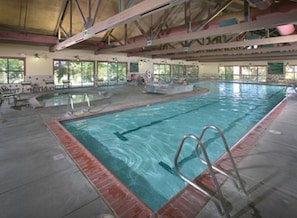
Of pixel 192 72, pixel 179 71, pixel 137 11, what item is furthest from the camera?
pixel 192 72

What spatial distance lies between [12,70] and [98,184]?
35.6 ft

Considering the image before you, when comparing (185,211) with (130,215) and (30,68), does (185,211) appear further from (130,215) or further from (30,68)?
(30,68)

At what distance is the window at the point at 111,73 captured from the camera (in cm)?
1397

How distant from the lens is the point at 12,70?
9.94 meters

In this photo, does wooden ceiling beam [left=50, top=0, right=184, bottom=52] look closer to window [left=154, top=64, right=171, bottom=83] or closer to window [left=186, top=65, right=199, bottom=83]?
window [left=154, top=64, right=171, bottom=83]

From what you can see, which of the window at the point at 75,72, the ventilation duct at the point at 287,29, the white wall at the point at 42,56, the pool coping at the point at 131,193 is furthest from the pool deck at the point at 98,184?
the window at the point at 75,72

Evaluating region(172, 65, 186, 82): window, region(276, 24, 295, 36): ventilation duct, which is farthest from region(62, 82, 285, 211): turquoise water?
region(172, 65, 186, 82): window

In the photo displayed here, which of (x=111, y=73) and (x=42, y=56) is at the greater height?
(x=42, y=56)

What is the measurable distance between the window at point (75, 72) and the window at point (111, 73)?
2.48ft

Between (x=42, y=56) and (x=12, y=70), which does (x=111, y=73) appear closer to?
(x=42, y=56)

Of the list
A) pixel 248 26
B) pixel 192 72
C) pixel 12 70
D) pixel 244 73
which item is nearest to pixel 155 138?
pixel 248 26

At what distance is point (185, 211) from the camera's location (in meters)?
1.67

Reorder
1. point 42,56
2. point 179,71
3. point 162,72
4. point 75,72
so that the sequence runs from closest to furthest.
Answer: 1. point 42,56
2. point 75,72
3. point 162,72
4. point 179,71

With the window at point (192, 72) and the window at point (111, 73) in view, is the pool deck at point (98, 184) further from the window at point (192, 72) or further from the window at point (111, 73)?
the window at point (192, 72)
